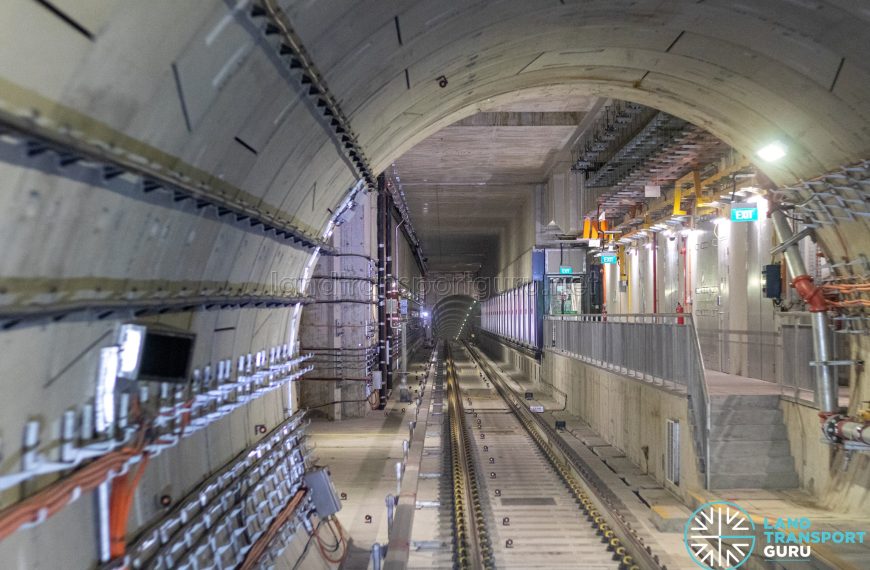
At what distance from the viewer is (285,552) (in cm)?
619

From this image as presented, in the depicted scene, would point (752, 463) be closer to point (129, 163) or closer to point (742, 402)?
point (742, 402)

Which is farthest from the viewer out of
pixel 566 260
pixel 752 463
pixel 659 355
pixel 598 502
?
pixel 566 260

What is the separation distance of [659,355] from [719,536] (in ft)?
12.5

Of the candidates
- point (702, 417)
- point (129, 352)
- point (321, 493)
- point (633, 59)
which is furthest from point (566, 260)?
point (129, 352)

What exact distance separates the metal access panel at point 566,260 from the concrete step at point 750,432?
15232 millimetres

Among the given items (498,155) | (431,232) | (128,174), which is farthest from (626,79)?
(431,232)

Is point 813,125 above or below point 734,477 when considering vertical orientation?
above

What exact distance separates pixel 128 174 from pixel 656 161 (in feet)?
40.2

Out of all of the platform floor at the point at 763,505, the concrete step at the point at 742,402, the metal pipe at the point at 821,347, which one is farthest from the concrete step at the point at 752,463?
the metal pipe at the point at 821,347

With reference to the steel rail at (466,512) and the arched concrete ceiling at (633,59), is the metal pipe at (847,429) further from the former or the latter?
the steel rail at (466,512)

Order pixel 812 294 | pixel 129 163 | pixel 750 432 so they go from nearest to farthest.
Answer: pixel 129 163 → pixel 812 294 → pixel 750 432

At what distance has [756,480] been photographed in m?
9.09

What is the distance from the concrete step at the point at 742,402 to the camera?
9477 mm

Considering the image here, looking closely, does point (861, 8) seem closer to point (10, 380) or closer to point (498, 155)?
point (10, 380)
